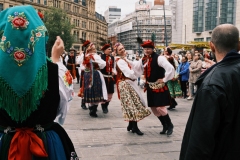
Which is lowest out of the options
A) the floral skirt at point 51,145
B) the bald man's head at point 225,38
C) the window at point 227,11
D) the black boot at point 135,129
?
the black boot at point 135,129

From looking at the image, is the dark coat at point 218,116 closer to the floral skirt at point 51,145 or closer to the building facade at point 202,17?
the floral skirt at point 51,145

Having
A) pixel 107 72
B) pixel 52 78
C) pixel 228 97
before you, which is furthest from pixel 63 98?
pixel 107 72

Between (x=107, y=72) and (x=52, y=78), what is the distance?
21.1 feet

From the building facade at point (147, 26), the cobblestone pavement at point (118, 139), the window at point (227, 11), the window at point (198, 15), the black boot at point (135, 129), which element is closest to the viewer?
the cobblestone pavement at point (118, 139)

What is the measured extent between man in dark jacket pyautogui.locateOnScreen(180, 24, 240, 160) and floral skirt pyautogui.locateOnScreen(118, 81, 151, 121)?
3.79m

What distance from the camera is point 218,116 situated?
6.62ft

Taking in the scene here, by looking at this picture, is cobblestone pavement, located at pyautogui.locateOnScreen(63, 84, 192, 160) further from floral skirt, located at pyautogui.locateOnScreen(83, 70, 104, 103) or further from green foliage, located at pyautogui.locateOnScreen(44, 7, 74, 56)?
green foliage, located at pyautogui.locateOnScreen(44, 7, 74, 56)

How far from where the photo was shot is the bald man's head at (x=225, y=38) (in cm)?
221

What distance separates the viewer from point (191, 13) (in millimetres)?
61062

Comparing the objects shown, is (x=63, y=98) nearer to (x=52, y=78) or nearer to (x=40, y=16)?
(x=52, y=78)

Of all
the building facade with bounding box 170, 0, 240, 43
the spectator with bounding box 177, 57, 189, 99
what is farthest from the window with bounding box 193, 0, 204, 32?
the spectator with bounding box 177, 57, 189, 99

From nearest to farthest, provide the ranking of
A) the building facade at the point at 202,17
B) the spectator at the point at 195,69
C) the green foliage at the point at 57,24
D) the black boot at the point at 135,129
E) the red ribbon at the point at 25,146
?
the red ribbon at the point at 25,146 → the black boot at the point at 135,129 → the spectator at the point at 195,69 → the green foliage at the point at 57,24 → the building facade at the point at 202,17

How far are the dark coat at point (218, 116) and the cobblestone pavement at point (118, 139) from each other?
8.72 feet

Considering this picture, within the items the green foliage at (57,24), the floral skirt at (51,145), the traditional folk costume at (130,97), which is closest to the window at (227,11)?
the green foliage at (57,24)
